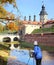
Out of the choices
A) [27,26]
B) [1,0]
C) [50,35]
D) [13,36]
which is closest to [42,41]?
[50,35]

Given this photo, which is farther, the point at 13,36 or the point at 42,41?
the point at 13,36

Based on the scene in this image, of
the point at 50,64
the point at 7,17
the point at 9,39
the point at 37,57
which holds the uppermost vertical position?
the point at 7,17

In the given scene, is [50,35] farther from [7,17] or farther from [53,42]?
[7,17]

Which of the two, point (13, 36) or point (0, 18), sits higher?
point (0, 18)

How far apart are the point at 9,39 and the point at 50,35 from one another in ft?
130

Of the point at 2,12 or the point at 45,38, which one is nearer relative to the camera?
the point at 2,12

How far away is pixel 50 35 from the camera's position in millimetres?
68750

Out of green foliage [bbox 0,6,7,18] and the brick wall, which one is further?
the brick wall

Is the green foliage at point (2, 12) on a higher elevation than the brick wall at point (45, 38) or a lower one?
higher

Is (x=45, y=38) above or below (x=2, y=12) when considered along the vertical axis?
below

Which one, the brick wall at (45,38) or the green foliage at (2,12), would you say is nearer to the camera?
the green foliage at (2,12)

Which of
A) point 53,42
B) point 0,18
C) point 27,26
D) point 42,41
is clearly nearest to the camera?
point 0,18

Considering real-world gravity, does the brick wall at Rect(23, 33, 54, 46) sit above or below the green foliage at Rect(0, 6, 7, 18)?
below

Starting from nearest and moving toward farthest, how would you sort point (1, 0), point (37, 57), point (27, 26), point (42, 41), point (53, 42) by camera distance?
point (37, 57) < point (1, 0) < point (53, 42) < point (42, 41) < point (27, 26)
